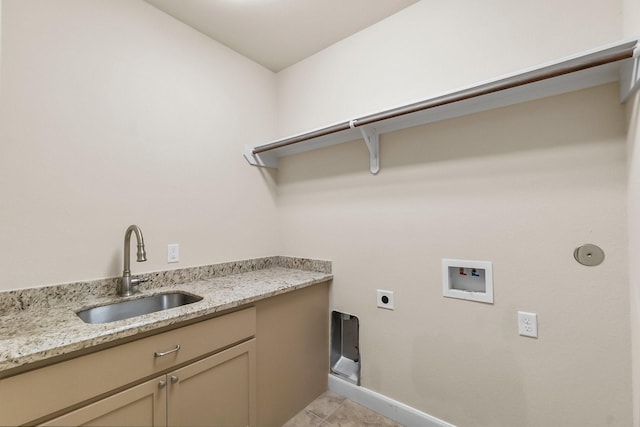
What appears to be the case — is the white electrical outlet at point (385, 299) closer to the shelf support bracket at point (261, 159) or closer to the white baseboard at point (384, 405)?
the white baseboard at point (384, 405)

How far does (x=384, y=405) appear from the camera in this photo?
6.08ft

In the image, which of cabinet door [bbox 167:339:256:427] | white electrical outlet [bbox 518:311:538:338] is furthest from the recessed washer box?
cabinet door [bbox 167:339:256:427]

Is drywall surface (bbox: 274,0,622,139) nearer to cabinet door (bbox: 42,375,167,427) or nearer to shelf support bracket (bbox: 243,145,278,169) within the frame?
shelf support bracket (bbox: 243,145,278,169)

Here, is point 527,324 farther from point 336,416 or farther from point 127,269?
point 127,269

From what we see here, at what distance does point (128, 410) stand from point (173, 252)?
90cm

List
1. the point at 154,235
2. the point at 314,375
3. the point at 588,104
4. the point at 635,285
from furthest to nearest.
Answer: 1. the point at 314,375
2. the point at 154,235
3. the point at 588,104
4. the point at 635,285

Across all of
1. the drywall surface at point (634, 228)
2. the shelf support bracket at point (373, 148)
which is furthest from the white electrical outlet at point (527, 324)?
the shelf support bracket at point (373, 148)

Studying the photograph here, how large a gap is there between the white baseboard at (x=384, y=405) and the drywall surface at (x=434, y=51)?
183cm

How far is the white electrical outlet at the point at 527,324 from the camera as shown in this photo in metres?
1.37

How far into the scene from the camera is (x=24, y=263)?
4.35 feet

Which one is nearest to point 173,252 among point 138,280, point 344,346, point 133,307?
point 138,280

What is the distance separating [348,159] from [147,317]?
1529 mm

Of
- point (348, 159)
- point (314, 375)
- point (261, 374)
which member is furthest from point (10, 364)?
point (348, 159)

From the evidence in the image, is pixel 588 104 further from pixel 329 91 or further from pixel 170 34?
pixel 170 34
